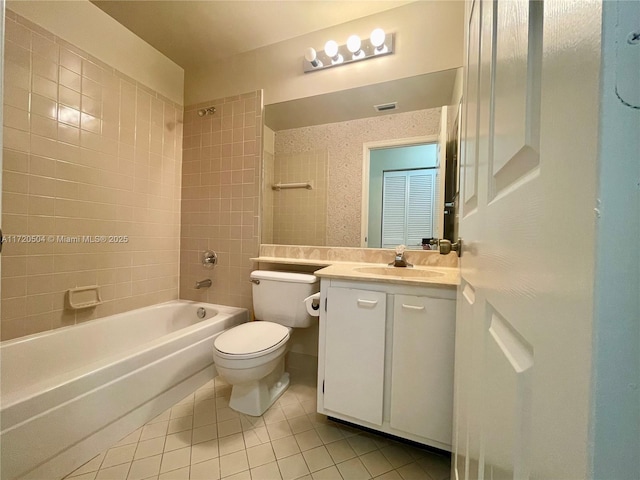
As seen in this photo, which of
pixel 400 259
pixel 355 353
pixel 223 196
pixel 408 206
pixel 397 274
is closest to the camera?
pixel 355 353

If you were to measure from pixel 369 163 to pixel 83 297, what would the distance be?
6.57 feet

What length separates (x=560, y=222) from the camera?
24cm

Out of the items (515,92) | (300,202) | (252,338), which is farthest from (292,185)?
(515,92)

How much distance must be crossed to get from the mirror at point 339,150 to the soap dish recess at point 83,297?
1117 mm

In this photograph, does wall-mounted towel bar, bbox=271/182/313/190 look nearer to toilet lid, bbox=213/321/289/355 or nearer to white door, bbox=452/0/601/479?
toilet lid, bbox=213/321/289/355

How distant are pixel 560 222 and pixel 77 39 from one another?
239cm

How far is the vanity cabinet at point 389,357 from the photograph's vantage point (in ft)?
3.42

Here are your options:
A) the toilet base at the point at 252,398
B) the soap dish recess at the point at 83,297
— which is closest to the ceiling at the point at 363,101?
the soap dish recess at the point at 83,297

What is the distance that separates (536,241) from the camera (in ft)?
0.93

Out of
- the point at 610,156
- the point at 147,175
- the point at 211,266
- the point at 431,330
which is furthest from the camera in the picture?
the point at 211,266

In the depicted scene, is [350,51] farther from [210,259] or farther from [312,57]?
[210,259]

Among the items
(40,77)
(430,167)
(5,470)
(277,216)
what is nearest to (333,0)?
(430,167)

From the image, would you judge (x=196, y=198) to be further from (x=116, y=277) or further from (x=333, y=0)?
(x=333, y=0)

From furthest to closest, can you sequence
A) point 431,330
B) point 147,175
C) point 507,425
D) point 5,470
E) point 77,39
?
1. point 147,175
2. point 77,39
3. point 431,330
4. point 5,470
5. point 507,425
